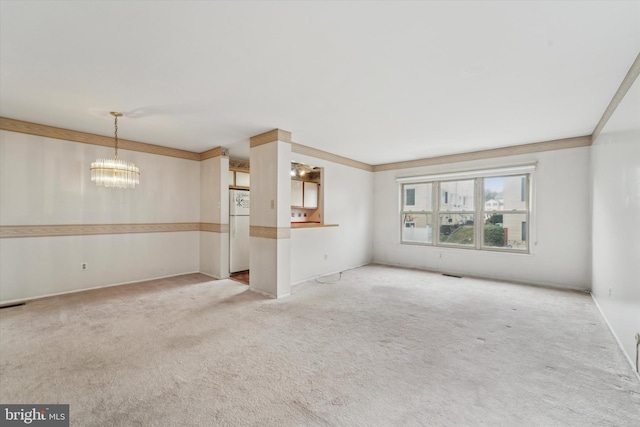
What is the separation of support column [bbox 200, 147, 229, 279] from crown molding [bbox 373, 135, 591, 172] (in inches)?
152

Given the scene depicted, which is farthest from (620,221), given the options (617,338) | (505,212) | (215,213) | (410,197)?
(215,213)

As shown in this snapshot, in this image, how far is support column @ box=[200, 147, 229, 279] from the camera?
5.36 metres

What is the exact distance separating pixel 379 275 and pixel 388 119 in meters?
3.19

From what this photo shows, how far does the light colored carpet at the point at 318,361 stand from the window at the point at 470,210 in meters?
1.57

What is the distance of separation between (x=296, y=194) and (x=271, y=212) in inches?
122

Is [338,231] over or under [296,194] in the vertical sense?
under

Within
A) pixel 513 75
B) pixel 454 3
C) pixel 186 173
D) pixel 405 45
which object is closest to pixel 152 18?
pixel 405 45

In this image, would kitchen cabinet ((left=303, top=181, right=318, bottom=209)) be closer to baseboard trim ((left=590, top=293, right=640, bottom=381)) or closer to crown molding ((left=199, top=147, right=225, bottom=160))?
crown molding ((left=199, top=147, right=225, bottom=160))

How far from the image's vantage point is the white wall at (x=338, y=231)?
16.9 ft

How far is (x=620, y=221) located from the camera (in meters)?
2.84

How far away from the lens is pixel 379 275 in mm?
5652

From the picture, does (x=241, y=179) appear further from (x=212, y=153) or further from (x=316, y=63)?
(x=316, y=63)

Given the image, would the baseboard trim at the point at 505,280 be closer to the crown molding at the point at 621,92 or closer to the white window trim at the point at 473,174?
the white window trim at the point at 473,174

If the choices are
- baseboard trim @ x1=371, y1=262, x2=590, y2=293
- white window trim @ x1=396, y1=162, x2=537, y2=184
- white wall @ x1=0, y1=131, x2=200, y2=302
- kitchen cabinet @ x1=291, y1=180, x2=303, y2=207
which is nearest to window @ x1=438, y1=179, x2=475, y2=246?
white window trim @ x1=396, y1=162, x2=537, y2=184
